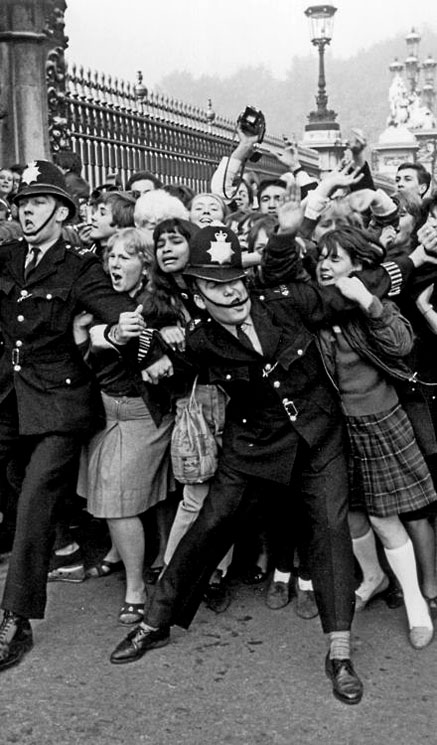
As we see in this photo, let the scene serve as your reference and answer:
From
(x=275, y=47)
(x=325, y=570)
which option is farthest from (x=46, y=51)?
(x=275, y=47)

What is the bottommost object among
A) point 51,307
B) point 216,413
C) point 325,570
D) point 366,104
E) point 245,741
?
point 245,741

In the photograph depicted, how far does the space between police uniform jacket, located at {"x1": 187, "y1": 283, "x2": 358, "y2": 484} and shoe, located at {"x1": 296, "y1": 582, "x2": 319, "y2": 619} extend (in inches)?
32.5

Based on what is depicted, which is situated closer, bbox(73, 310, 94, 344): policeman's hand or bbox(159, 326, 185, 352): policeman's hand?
bbox(159, 326, 185, 352): policeman's hand

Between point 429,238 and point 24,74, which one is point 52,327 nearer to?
point 429,238

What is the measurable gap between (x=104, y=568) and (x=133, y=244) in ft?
5.57

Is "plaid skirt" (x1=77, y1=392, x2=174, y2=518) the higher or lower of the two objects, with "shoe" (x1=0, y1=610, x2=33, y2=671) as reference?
higher

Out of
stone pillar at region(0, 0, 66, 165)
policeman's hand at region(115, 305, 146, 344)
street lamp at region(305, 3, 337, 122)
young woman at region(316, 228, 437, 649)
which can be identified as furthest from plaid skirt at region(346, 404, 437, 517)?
street lamp at region(305, 3, 337, 122)

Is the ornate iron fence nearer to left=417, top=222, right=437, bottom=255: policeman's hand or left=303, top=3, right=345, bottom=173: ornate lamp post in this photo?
left=417, top=222, right=437, bottom=255: policeman's hand

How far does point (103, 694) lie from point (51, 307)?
1603mm

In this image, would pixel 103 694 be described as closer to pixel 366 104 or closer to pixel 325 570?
pixel 325 570

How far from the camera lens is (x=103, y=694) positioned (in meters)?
3.84

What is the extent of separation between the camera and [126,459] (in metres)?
4.56

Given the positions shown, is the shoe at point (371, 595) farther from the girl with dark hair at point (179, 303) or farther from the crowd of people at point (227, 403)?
the girl with dark hair at point (179, 303)

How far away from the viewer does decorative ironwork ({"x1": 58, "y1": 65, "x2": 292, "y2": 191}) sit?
9.23 meters
